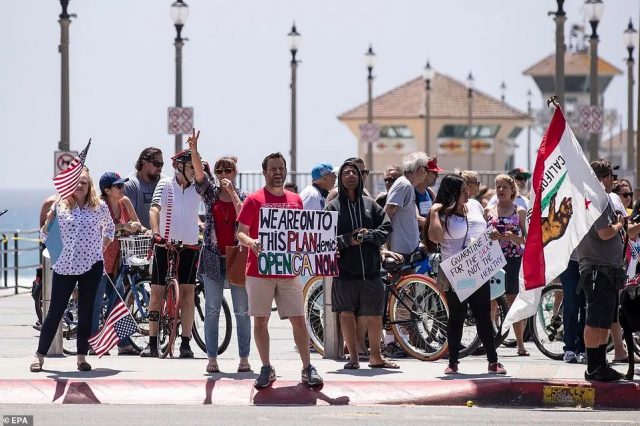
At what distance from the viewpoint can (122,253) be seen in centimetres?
1598

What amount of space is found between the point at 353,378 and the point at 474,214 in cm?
200

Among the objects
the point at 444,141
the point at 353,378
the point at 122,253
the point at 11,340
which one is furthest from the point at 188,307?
the point at 444,141

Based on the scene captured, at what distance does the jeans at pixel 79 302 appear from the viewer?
14.2m

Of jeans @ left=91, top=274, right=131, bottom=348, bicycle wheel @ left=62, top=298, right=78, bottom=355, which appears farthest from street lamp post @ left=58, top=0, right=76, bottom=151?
jeans @ left=91, top=274, right=131, bottom=348

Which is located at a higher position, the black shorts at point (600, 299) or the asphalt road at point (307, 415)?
the black shorts at point (600, 299)

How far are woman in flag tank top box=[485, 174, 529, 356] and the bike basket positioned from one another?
3.48 metres

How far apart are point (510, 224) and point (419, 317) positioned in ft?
5.43

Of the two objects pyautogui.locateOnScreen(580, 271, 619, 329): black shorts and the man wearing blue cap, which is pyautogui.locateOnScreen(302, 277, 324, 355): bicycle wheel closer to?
the man wearing blue cap

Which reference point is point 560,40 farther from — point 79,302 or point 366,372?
point 79,302

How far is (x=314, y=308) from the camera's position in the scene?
1636 centimetres

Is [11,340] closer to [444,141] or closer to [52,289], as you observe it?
[52,289]

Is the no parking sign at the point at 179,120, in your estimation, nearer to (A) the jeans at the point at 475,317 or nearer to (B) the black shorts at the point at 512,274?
(B) the black shorts at the point at 512,274

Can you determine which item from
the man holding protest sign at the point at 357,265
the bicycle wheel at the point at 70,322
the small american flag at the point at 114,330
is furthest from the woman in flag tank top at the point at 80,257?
the bicycle wheel at the point at 70,322

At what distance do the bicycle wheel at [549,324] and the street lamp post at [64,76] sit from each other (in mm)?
14758
